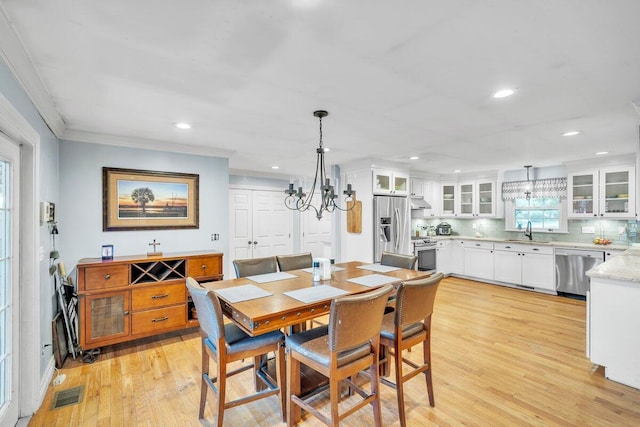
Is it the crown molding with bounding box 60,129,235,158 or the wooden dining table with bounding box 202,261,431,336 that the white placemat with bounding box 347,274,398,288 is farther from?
the crown molding with bounding box 60,129,235,158

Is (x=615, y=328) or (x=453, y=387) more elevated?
(x=615, y=328)

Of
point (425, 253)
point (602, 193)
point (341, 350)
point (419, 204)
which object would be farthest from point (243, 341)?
point (602, 193)

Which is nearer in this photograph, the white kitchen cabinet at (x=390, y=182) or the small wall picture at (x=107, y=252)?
the small wall picture at (x=107, y=252)

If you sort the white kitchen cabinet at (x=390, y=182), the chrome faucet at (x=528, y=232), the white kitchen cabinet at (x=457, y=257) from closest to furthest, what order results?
the white kitchen cabinet at (x=390, y=182), the chrome faucet at (x=528, y=232), the white kitchen cabinet at (x=457, y=257)

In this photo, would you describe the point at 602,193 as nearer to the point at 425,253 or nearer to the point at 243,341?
the point at 425,253

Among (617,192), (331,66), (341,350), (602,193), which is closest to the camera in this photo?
(341,350)

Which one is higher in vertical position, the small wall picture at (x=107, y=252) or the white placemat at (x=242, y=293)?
the small wall picture at (x=107, y=252)

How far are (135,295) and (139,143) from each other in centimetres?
174

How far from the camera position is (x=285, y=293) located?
2.22 meters

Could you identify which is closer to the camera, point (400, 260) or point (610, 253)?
point (400, 260)

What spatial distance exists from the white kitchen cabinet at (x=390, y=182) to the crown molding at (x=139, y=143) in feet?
7.67

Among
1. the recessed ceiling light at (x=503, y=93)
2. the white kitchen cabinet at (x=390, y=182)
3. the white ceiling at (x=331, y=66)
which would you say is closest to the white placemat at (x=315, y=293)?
the white ceiling at (x=331, y=66)

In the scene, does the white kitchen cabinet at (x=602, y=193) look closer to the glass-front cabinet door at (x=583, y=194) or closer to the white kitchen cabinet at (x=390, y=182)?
the glass-front cabinet door at (x=583, y=194)

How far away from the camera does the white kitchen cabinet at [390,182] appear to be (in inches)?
200
